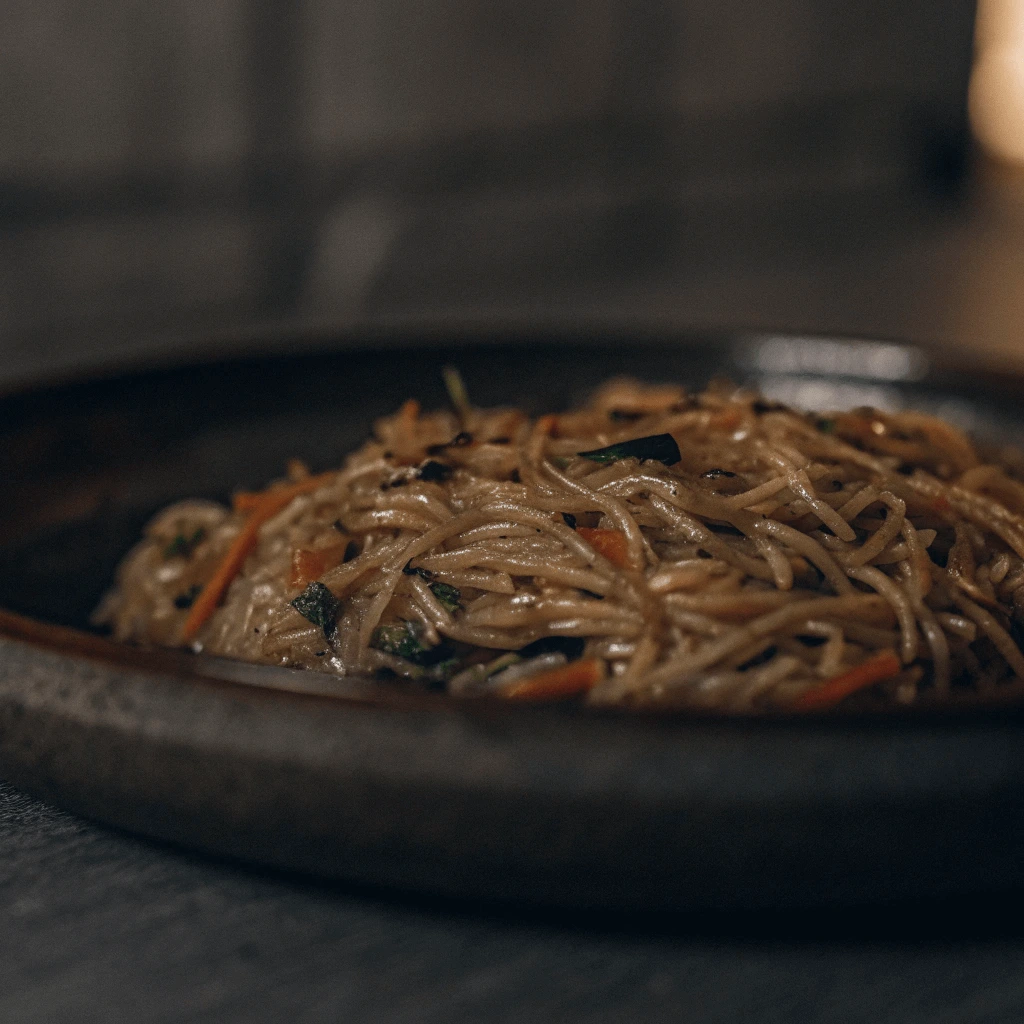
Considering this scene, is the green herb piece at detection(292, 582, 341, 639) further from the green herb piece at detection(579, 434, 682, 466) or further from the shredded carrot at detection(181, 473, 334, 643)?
the green herb piece at detection(579, 434, 682, 466)

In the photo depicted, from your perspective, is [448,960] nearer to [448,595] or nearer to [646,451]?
[448,595]

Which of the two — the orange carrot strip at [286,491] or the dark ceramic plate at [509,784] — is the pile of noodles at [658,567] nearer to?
the orange carrot strip at [286,491]

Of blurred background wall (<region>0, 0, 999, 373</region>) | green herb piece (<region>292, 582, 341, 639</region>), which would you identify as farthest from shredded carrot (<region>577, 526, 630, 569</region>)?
blurred background wall (<region>0, 0, 999, 373</region>)

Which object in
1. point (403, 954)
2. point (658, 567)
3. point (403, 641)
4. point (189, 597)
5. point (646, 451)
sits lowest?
point (189, 597)

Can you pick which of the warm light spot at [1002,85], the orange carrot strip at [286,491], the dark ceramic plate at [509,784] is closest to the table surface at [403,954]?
the dark ceramic plate at [509,784]

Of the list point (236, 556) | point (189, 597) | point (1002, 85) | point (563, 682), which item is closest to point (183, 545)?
point (189, 597)

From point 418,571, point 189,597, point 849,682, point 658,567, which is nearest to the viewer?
point 849,682

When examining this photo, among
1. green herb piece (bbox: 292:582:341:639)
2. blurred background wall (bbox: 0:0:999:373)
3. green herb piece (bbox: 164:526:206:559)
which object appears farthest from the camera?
blurred background wall (bbox: 0:0:999:373)

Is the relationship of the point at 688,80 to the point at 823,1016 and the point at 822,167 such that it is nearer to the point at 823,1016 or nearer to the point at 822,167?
the point at 822,167
